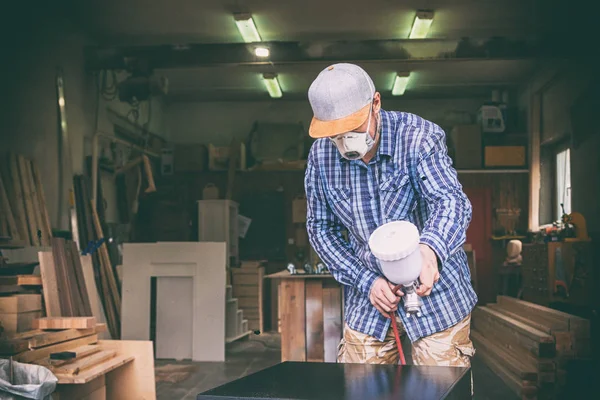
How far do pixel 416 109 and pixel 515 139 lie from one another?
5.58ft

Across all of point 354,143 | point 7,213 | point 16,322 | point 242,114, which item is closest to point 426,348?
point 354,143

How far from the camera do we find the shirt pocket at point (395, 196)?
196cm

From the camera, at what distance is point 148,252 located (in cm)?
632

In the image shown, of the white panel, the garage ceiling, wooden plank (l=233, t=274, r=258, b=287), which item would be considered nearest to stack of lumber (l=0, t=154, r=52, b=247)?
the white panel

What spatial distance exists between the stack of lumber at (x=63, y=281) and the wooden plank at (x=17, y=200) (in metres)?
1.18

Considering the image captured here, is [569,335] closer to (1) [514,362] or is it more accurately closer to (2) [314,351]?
(1) [514,362]

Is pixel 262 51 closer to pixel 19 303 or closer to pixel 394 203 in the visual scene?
pixel 19 303

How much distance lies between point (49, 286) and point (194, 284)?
2390 mm

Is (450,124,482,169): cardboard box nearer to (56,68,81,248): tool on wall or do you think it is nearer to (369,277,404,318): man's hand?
(56,68,81,248): tool on wall

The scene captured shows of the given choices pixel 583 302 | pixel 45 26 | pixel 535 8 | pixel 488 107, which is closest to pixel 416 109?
pixel 488 107

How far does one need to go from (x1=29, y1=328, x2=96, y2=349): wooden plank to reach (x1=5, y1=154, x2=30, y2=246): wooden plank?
193 centimetres

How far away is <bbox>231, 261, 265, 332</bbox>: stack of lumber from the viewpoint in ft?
29.3

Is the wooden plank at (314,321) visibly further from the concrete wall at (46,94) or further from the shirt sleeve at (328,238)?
the shirt sleeve at (328,238)

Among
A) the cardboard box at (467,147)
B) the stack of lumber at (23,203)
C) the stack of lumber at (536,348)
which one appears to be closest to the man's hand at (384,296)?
the stack of lumber at (536,348)
